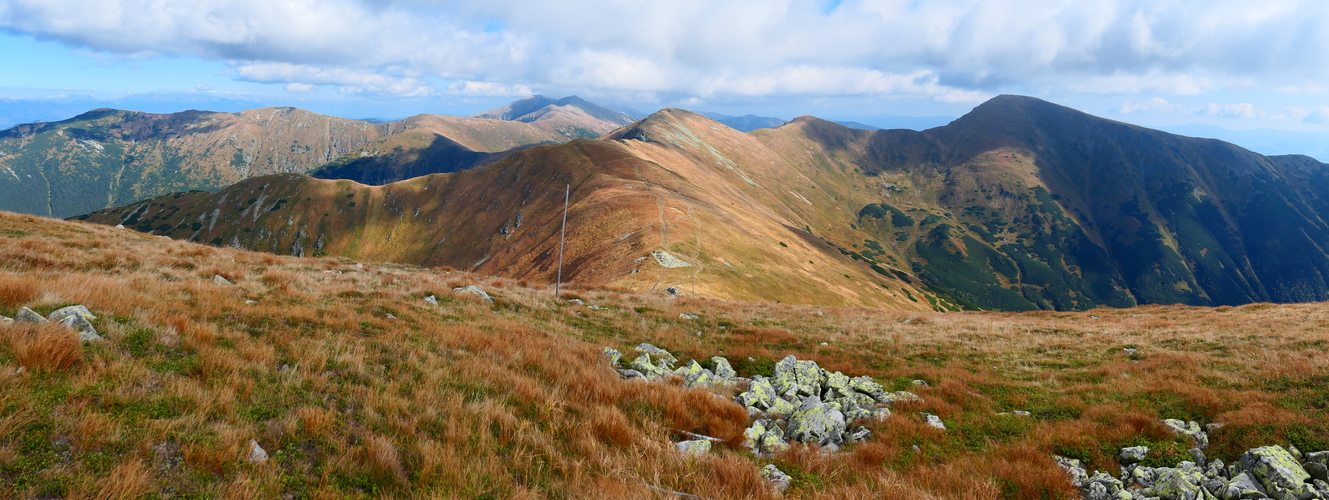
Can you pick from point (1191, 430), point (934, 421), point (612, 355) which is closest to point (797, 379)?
point (934, 421)

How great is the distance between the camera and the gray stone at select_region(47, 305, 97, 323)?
25.5 feet

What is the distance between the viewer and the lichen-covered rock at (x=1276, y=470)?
21.7 feet

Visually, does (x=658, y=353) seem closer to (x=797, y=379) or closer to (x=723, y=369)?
(x=723, y=369)

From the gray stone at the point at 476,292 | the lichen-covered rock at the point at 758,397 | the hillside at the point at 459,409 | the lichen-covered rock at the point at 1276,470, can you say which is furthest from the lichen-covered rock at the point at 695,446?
the gray stone at the point at 476,292

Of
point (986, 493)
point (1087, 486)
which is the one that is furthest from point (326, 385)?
point (1087, 486)

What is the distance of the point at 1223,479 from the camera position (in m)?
6.80

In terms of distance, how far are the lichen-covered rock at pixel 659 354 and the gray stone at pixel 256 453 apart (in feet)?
28.8

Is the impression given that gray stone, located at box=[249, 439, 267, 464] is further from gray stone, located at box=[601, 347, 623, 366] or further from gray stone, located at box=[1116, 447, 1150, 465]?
gray stone, located at box=[1116, 447, 1150, 465]

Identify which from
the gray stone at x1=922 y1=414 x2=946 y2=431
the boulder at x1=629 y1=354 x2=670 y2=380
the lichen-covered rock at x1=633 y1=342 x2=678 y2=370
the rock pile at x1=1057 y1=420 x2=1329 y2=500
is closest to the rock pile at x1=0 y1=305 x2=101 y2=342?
the boulder at x1=629 y1=354 x2=670 y2=380

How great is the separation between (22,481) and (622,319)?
17232 millimetres

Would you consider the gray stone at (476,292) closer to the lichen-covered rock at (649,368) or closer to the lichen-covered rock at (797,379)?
the lichen-covered rock at (649,368)

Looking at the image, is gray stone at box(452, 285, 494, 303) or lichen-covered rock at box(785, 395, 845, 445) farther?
gray stone at box(452, 285, 494, 303)

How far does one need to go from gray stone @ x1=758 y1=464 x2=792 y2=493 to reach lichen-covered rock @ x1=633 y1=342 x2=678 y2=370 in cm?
629

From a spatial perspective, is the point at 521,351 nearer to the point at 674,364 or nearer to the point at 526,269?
the point at 674,364
